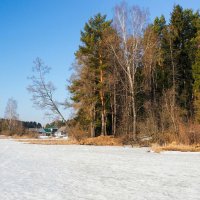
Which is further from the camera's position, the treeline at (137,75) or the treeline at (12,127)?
the treeline at (12,127)

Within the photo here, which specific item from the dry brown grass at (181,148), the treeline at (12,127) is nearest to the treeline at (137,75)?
the dry brown grass at (181,148)

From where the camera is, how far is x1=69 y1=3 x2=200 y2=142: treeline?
95.5ft

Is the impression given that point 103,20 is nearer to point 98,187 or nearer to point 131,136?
point 131,136

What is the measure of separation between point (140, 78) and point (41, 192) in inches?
1372

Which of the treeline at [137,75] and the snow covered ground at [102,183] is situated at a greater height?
the treeline at [137,75]

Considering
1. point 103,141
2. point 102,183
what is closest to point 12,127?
point 103,141

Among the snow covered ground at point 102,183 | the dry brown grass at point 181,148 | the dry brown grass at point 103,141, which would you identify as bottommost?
the snow covered ground at point 102,183

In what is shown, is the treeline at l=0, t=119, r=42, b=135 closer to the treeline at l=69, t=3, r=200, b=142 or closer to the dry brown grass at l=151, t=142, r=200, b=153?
the treeline at l=69, t=3, r=200, b=142

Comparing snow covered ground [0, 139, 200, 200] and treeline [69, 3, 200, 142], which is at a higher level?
treeline [69, 3, 200, 142]

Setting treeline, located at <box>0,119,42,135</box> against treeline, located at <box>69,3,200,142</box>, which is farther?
treeline, located at <box>0,119,42,135</box>

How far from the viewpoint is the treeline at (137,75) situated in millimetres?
29109

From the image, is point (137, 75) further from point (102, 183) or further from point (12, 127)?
point (12, 127)

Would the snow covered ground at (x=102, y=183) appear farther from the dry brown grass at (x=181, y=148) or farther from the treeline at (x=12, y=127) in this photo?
the treeline at (x=12, y=127)

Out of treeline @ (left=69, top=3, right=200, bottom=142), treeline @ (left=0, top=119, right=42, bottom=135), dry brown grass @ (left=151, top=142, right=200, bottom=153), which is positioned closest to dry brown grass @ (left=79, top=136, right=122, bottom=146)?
treeline @ (left=69, top=3, right=200, bottom=142)
